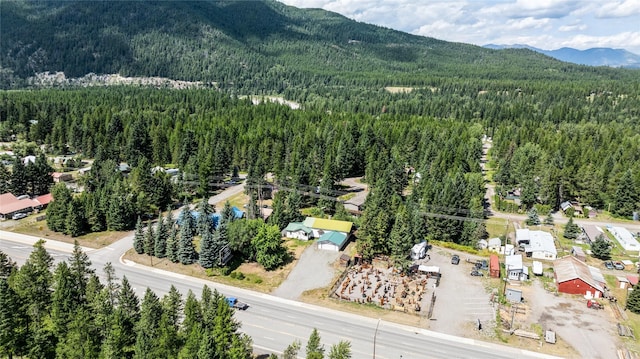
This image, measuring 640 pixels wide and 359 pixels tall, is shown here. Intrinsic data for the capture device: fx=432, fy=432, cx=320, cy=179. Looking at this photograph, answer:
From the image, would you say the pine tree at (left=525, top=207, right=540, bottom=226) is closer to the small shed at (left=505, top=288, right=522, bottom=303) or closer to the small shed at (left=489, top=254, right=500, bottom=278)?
the small shed at (left=489, top=254, right=500, bottom=278)

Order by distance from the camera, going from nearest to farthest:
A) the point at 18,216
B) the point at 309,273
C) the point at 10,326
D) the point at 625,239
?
the point at 10,326, the point at 309,273, the point at 625,239, the point at 18,216

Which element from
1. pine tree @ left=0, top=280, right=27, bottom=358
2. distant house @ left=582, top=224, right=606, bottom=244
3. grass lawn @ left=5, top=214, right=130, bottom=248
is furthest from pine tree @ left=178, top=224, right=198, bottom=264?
distant house @ left=582, top=224, right=606, bottom=244

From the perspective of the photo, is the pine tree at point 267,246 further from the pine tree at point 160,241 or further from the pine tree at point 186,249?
the pine tree at point 160,241

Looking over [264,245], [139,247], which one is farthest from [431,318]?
[139,247]

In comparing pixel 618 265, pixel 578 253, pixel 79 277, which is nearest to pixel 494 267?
pixel 578 253

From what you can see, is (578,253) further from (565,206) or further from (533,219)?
(565,206)

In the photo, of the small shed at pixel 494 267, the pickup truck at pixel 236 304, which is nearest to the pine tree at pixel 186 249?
the pickup truck at pixel 236 304
